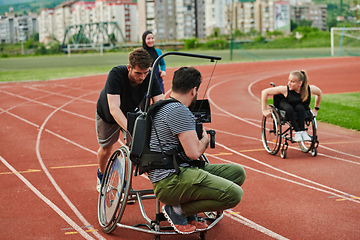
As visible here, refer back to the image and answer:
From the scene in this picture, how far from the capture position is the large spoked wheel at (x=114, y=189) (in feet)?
11.7

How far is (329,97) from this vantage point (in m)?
13.7

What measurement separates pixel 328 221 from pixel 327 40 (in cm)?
5300

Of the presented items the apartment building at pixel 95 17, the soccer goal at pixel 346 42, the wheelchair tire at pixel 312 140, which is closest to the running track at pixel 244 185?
the wheelchair tire at pixel 312 140

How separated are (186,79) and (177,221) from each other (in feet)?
3.76

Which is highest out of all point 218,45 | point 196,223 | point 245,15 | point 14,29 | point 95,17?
point 95,17

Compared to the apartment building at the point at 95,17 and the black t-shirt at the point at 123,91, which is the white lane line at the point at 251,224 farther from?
the apartment building at the point at 95,17

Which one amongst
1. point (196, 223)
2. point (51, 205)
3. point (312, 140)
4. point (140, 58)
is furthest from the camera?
point (312, 140)

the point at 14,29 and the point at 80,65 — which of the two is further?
the point at 14,29

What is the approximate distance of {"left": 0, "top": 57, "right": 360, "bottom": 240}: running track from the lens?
3943mm

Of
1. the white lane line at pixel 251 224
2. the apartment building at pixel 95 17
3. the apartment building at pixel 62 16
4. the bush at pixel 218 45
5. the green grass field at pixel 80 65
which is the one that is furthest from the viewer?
the apartment building at pixel 62 16

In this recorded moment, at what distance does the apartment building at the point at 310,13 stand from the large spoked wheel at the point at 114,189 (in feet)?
569

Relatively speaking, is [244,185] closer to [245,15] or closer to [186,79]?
[186,79]

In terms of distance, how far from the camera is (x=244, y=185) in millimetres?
5270

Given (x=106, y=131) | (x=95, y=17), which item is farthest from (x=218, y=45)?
(x=95, y=17)
